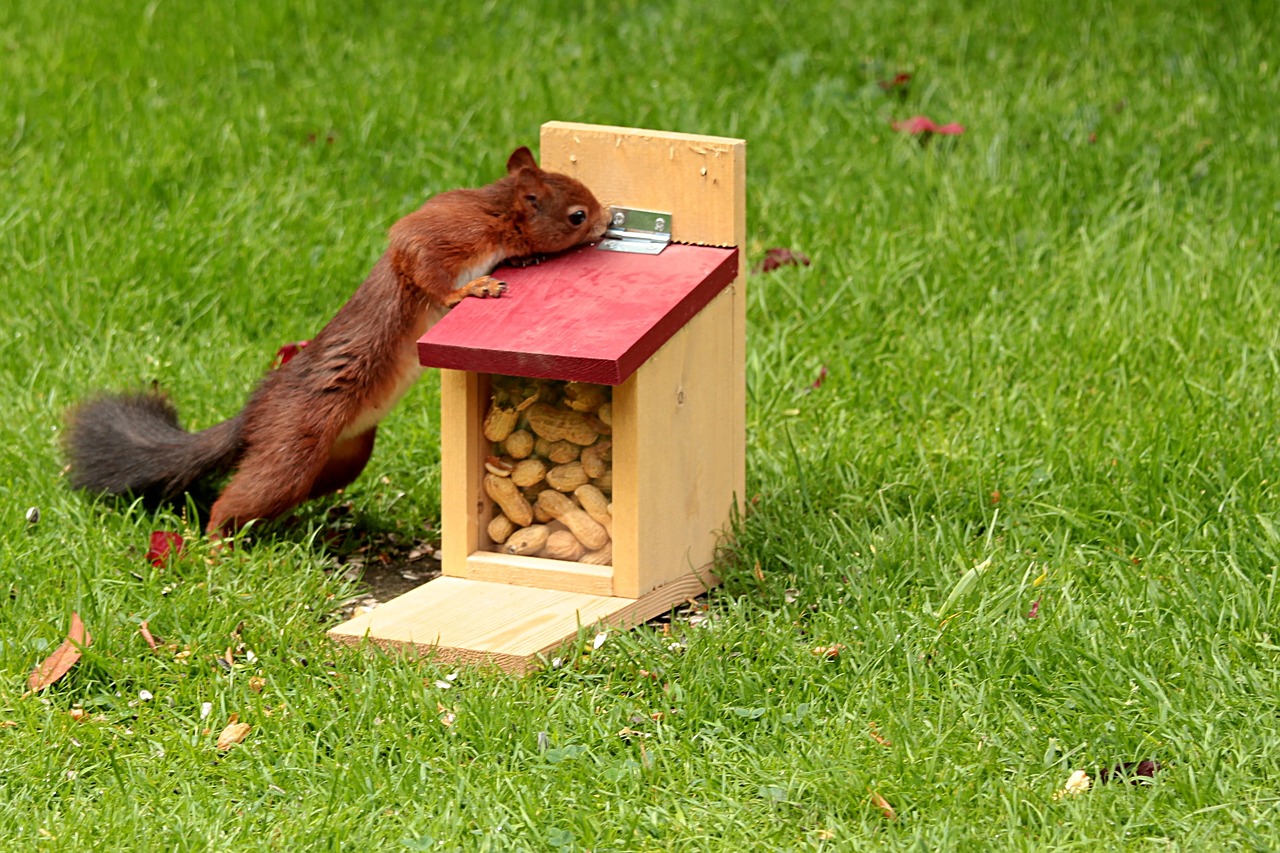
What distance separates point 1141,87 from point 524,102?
217 centimetres

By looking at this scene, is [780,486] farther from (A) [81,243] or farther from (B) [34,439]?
(A) [81,243]

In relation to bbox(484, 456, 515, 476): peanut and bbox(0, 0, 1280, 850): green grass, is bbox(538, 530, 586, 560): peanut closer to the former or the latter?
bbox(484, 456, 515, 476): peanut

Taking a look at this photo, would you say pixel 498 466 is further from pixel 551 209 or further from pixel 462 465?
pixel 551 209

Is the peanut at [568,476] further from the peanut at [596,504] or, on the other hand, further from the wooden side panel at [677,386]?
the wooden side panel at [677,386]

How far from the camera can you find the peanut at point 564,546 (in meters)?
3.53

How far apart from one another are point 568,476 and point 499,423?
0.18m

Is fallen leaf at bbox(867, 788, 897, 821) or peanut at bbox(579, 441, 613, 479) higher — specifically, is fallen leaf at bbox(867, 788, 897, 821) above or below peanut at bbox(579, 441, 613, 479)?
below

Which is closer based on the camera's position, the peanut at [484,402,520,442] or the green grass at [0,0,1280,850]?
the green grass at [0,0,1280,850]

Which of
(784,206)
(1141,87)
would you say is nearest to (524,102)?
(784,206)

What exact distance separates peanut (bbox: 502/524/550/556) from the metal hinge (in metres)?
0.61

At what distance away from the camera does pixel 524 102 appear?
604 centimetres

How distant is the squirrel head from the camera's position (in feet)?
11.5

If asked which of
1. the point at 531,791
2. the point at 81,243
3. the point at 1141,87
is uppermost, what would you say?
the point at 1141,87

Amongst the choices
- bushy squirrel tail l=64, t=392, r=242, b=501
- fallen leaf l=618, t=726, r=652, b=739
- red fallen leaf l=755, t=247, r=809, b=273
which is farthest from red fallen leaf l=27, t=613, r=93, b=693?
red fallen leaf l=755, t=247, r=809, b=273
